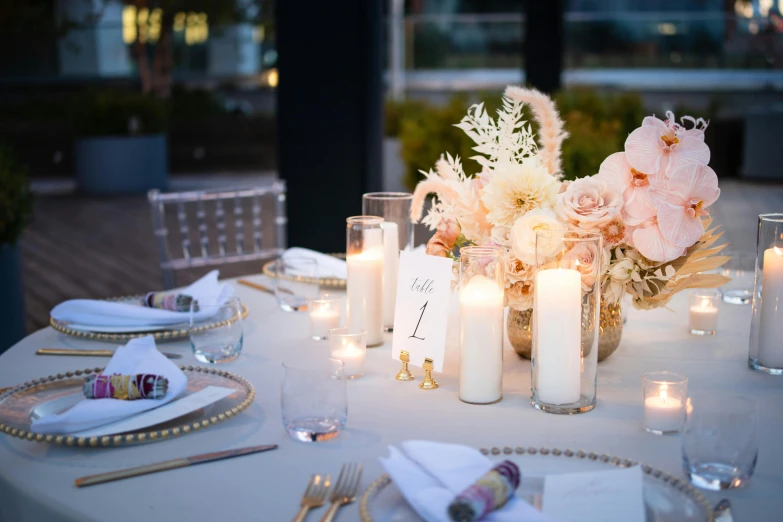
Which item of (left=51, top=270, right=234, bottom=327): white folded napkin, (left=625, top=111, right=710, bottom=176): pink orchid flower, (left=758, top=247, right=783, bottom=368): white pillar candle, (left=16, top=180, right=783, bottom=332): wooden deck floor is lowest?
(left=16, top=180, right=783, bottom=332): wooden deck floor

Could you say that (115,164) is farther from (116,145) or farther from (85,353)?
(85,353)

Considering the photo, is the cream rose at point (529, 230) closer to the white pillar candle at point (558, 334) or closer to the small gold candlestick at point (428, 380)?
the white pillar candle at point (558, 334)

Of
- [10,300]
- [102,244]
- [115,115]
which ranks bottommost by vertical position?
[102,244]

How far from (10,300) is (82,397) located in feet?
7.73

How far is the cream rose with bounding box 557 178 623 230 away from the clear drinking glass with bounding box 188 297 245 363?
58 centimetres

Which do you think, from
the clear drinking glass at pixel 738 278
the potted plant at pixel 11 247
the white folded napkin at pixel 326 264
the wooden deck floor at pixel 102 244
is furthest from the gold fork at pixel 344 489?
the wooden deck floor at pixel 102 244

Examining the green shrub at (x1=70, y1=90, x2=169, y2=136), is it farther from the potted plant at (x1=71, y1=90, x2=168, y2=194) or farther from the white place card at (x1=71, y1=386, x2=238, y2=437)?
the white place card at (x1=71, y1=386, x2=238, y2=437)

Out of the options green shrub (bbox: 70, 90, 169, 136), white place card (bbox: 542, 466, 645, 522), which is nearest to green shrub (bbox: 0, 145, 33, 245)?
white place card (bbox: 542, 466, 645, 522)

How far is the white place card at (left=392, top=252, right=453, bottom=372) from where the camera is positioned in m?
1.45

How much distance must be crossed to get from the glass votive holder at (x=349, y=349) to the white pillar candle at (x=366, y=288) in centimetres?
12

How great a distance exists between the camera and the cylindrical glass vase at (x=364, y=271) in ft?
5.30

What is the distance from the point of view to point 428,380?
4.74 feet

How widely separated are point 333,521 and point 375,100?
9.45 ft

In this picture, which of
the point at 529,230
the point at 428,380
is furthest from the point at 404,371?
the point at 529,230
